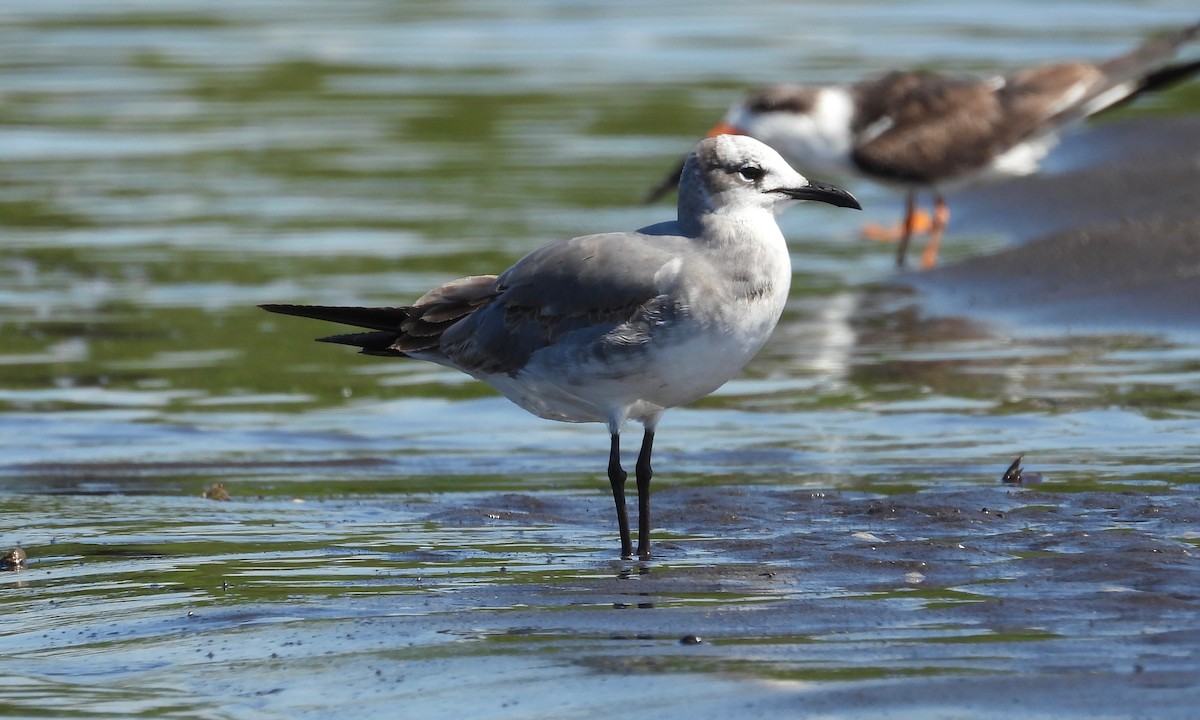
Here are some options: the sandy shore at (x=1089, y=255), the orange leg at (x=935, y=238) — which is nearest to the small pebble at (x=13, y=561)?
the sandy shore at (x=1089, y=255)

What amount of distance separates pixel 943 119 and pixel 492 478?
6.44m

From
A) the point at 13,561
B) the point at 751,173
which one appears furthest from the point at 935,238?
the point at 13,561

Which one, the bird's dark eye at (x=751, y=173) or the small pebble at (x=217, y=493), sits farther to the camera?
the small pebble at (x=217, y=493)

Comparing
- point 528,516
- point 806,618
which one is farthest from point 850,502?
point 806,618

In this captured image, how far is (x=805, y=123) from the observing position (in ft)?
43.4

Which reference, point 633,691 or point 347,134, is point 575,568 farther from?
point 347,134

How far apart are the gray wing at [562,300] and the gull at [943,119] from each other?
6.78 meters

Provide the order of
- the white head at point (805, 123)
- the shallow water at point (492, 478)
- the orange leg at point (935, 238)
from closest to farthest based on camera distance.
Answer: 1. the shallow water at point (492, 478)
2. the orange leg at point (935, 238)
3. the white head at point (805, 123)

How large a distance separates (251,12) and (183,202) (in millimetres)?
13365

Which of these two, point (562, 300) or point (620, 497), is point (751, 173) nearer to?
point (562, 300)

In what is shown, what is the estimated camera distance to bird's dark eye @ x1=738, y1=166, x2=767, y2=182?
18.9ft

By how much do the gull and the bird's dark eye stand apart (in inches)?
268

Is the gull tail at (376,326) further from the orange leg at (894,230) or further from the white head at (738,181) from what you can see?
the orange leg at (894,230)

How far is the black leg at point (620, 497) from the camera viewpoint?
5.77 m
